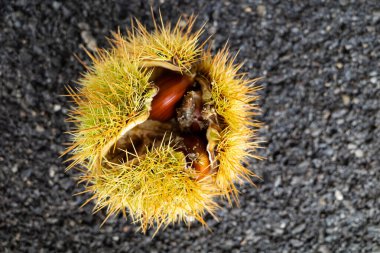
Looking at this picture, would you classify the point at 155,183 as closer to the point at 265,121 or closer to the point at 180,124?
the point at 180,124

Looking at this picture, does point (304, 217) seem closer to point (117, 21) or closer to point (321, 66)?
point (321, 66)

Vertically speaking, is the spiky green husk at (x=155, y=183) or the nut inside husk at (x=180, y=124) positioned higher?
the nut inside husk at (x=180, y=124)

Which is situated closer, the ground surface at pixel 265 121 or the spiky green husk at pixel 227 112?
the spiky green husk at pixel 227 112

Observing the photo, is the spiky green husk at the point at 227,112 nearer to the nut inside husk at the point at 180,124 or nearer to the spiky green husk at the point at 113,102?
the nut inside husk at the point at 180,124

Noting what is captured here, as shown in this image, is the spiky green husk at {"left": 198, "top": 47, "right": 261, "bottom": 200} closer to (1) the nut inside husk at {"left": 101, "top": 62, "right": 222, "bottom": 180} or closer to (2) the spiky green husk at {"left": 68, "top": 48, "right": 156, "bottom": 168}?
(1) the nut inside husk at {"left": 101, "top": 62, "right": 222, "bottom": 180}

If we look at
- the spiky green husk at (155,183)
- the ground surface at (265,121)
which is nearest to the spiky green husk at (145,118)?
the spiky green husk at (155,183)

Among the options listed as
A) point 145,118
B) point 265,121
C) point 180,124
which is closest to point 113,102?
point 145,118
